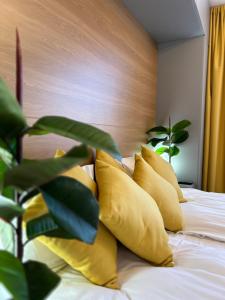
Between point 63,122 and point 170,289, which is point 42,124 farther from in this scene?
point 170,289

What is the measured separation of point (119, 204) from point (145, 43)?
2082 millimetres

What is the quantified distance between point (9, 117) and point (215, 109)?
115 inches

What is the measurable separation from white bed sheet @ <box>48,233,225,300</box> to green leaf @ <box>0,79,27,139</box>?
593mm

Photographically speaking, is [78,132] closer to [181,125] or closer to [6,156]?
[6,156]

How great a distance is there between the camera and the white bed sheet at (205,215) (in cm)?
135

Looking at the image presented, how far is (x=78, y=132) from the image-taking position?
18.7 inches

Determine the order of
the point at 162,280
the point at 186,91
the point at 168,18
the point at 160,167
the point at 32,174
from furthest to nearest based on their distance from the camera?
1. the point at 186,91
2. the point at 168,18
3. the point at 160,167
4. the point at 162,280
5. the point at 32,174

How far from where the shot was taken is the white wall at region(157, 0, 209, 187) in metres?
2.82

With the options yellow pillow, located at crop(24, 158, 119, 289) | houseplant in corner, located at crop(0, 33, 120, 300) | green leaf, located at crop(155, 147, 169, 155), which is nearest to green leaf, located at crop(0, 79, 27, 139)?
houseplant in corner, located at crop(0, 33, 120, 300)

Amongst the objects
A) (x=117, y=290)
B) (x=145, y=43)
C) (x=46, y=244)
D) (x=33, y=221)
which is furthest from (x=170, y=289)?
(x=145, y=43)

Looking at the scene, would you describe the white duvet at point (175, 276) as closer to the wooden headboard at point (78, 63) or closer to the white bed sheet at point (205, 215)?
the white bed sheet at point (205, 215)

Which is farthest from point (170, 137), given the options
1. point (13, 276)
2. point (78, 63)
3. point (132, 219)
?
point (13, 276)

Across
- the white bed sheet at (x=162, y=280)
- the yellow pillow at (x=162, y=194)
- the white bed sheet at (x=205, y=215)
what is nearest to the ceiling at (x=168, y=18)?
the yellow pillow at (x=162, y=194)

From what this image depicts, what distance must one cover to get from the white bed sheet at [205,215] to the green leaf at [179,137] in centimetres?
82
